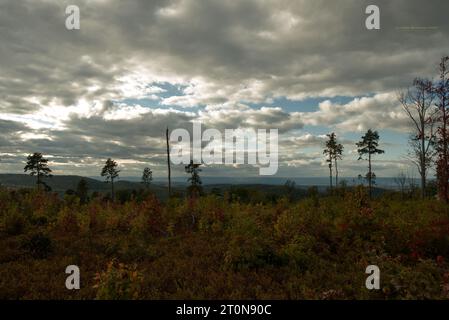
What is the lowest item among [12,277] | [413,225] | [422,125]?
[12,277]

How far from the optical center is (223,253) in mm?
10070

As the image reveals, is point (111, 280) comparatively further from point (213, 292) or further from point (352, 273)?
point (352, 273)

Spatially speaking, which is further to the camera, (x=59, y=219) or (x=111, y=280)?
(x=59, y=219)

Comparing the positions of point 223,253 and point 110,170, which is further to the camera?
point 110,170

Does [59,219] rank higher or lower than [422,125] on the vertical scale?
lower

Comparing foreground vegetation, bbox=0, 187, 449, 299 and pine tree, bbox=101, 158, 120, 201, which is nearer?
foreground vegetation, bbox=0, 187, 449, 299

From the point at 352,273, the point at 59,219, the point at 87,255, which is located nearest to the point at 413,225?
the point at 352,273

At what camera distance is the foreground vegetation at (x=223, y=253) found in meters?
7.00

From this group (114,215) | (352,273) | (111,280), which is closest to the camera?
(111,280)

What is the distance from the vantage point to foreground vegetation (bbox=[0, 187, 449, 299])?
275 inches

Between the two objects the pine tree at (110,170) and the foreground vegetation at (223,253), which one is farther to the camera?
the pine tree at (110,170)

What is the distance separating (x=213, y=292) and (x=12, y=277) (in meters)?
5.93

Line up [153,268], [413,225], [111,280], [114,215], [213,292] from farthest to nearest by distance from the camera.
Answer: [114,215]
[413,225]
[153,268]
[213,292]
[111,280]

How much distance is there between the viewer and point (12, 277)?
837cm
